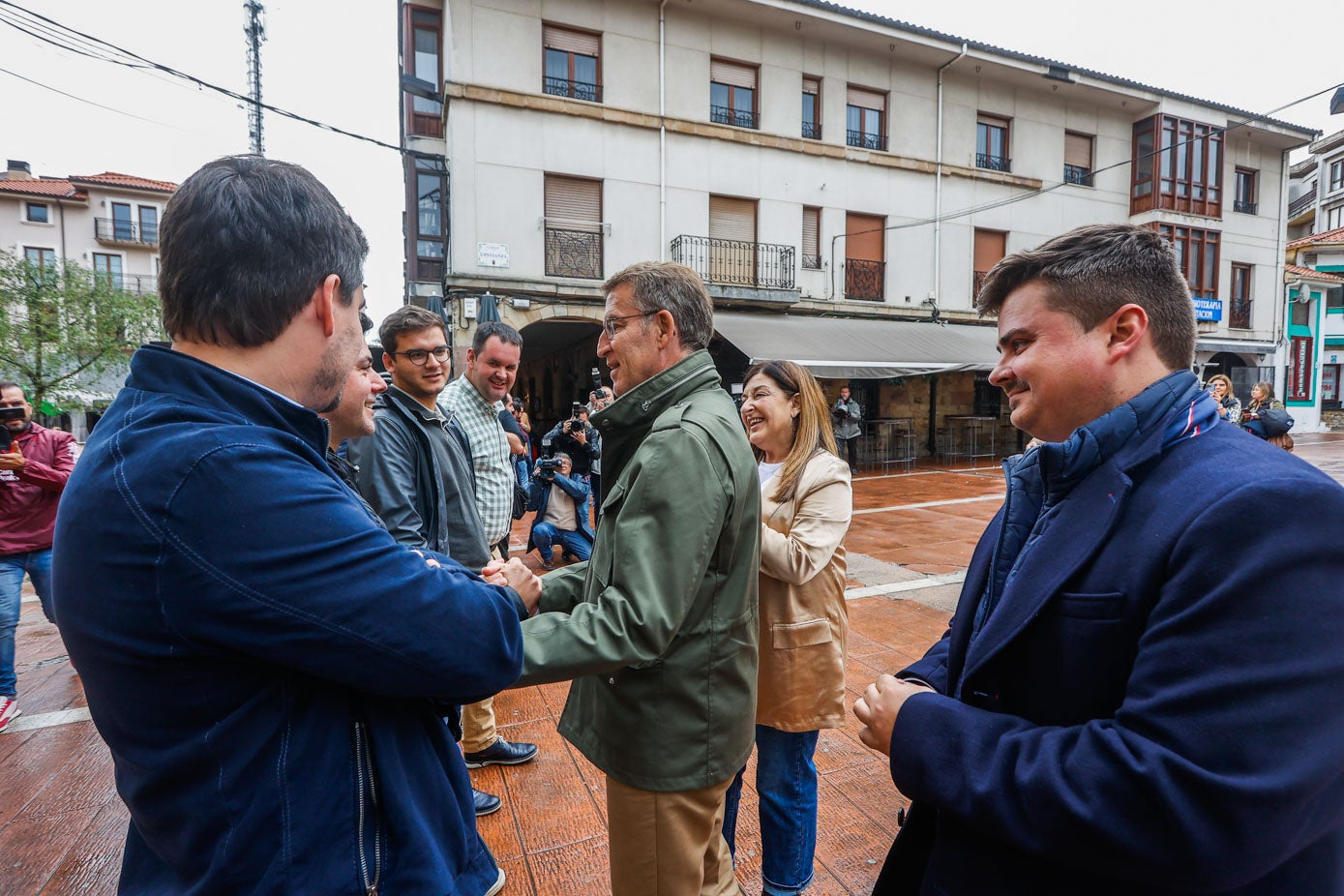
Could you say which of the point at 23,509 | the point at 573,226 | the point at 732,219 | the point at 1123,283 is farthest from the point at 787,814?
the point at 732,219

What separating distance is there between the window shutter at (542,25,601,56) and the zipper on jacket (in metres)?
14.3

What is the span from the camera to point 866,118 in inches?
611

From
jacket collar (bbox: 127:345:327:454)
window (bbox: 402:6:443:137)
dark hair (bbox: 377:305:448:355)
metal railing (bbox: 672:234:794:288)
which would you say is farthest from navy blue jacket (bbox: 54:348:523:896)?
window (bbox: 402:6:443:137)

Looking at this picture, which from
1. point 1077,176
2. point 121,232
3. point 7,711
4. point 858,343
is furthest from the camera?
point 121,232

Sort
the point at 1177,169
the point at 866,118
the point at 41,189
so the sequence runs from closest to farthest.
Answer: the point at 866,118 < the point at 1177,169 < the point at 41,189

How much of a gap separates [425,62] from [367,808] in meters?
15.1

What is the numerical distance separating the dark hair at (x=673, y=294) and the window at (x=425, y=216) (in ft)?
38.6

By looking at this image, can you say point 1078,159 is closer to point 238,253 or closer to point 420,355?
point 420,355

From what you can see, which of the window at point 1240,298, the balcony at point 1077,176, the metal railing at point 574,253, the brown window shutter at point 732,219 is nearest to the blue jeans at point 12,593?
the metal railing at point 574,253

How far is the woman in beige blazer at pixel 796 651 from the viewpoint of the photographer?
2.20m

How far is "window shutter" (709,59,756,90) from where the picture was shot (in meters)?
14.0


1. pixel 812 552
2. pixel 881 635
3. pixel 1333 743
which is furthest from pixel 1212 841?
pixel 881 635

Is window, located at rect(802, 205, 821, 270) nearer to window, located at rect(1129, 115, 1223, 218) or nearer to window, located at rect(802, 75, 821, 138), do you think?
window, located at rect(802, 75, 821, 138)

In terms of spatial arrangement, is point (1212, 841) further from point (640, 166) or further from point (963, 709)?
point (640, 166)
